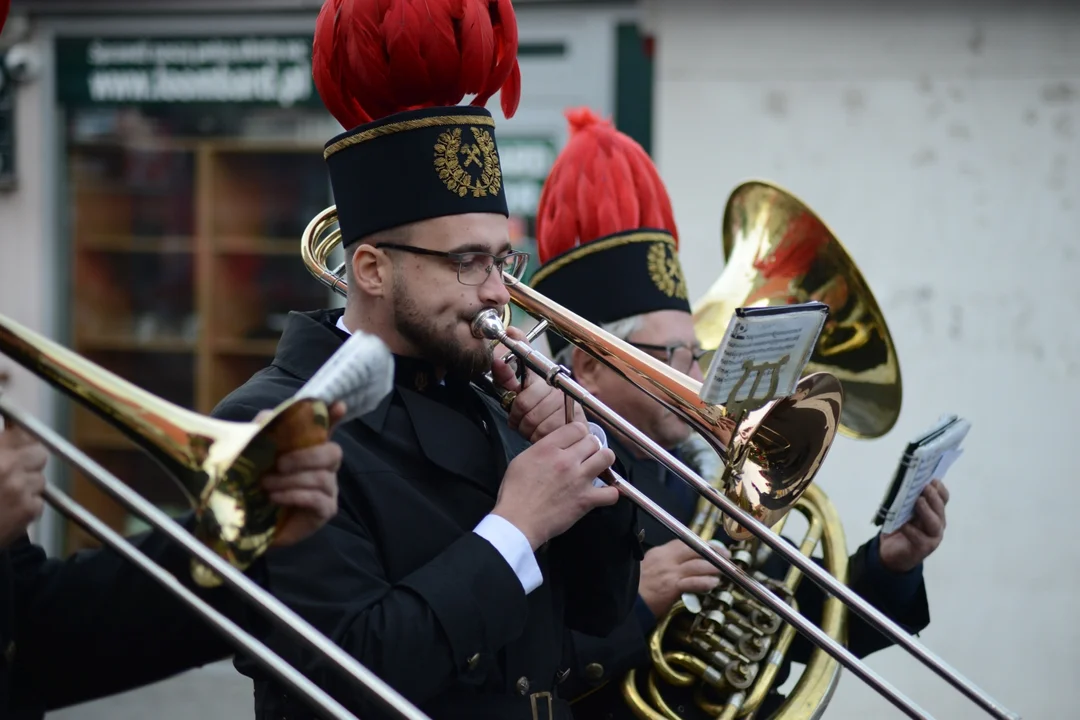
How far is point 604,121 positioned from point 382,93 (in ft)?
4.66

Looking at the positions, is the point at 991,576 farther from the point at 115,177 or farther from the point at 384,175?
the point at 115,177

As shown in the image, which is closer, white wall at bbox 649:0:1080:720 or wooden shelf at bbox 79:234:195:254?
white wall at bbox 649:0:1080:720

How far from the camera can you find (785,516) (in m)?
2.59

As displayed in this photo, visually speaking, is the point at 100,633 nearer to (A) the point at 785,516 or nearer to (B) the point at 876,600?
(A) the point at 785,516

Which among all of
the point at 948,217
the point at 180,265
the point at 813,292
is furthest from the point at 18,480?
the point at 180,265

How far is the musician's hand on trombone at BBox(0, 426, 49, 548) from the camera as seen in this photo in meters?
1.68

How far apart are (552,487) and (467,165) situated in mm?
599

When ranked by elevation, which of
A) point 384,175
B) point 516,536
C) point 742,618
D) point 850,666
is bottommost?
point 742,618

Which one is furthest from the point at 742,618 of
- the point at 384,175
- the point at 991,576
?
the point at 991,576

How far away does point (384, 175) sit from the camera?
2.33 meters

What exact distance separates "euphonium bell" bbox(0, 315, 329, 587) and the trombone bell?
1.78 m

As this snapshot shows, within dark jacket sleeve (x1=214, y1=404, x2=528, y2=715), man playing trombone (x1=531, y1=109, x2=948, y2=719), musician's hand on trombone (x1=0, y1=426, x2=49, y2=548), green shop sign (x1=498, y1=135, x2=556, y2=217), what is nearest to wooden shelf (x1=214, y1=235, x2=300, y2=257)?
green shop sign (x1=498, y1=135, x2=556, y2=217)

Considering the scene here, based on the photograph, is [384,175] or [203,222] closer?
[384,175]

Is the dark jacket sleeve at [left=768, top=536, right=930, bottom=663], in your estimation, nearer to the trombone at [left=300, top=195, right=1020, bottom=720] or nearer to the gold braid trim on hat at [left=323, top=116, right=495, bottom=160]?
the trombone at [left=300, top=195, right=1020, bottom=720]
